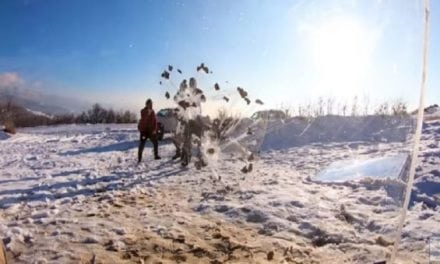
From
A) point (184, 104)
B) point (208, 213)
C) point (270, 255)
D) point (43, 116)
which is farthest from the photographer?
point (184, 104)

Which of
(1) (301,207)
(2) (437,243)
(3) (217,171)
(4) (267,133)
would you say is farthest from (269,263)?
(4) (267,133)

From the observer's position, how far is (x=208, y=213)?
499 centimetres

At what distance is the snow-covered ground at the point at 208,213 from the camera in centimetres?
357

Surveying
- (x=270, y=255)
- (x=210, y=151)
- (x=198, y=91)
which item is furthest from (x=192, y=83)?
(x=210, y=151)

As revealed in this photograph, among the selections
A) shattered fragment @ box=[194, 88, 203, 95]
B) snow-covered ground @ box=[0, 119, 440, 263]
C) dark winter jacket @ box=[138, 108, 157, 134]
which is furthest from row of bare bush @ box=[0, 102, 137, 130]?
shattered fragment @ box=[194, 88, 203, 95]

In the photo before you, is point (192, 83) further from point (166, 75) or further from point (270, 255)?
point (270, 255)

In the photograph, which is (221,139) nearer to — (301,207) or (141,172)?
(141,172)

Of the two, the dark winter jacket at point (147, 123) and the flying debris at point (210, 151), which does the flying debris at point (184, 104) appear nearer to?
the dark winter jacket at point (147, 123)

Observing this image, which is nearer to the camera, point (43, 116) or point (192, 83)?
point (43, 116)

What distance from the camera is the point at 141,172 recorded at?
26.1ft

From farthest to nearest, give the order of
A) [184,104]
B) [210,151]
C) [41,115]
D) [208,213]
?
[210,151]
[184,104]
[208,213]
[41,115]

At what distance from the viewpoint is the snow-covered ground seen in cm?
357

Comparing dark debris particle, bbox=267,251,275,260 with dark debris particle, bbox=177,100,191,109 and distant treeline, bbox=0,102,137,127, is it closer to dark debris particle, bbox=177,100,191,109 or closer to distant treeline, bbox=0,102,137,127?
distant treeline, bbox=0,102,137,127

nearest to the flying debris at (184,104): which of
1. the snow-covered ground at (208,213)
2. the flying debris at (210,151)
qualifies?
the snow-covered ground at (208,213)
